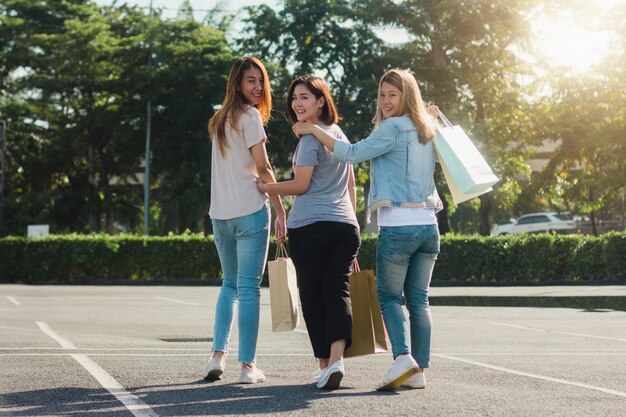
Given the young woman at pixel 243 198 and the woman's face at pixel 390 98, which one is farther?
the young woman at pixel 243 198

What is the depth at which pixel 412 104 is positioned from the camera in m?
6.51

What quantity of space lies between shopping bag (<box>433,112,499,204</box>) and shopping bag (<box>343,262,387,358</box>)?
2.49 feet

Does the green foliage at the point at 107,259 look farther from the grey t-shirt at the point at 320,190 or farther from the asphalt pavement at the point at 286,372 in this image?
the grey t-shirt at the point at 320,190

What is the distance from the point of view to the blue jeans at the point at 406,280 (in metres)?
6.39

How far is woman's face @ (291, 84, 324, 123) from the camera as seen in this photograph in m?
6.61

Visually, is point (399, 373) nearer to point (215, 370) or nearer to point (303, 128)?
point (215, 370)

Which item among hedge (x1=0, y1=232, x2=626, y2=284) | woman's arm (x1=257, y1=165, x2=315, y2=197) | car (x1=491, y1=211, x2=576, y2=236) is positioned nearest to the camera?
woman's arm (x1=257, y1=165, x2=315, y2=197)

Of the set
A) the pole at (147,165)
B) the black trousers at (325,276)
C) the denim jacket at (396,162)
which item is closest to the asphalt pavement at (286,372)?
the black trousers at (325,276)

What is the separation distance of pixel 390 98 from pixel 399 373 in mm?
1643

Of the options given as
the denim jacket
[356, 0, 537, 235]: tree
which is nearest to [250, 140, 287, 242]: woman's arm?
the denim jacket

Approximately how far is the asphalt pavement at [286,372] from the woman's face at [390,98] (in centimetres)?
168

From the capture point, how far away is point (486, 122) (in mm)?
44312

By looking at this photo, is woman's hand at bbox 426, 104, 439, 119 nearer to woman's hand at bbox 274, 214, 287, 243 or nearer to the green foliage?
woman's hand at bbox 274, 214, 287, 243

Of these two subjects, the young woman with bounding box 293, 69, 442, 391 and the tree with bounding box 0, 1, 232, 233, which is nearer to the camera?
the young woman with bounding box 293, 69, 442, 391
